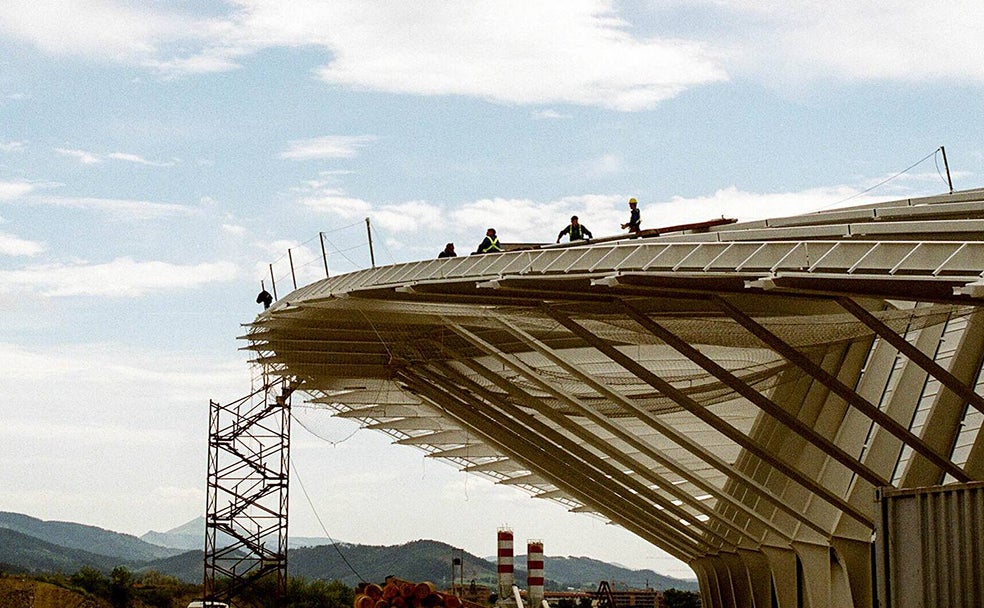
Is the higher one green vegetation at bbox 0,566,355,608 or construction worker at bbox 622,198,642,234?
construction worker at bbox 622,198,642,234

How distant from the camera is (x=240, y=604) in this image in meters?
69.2

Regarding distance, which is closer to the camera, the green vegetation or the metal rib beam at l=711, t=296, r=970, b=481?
the metal rib beam at l=711, t=296, r=970, b=481

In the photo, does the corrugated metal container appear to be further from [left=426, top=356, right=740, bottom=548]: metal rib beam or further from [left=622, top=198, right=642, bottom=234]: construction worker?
[left=426, top=356, right=740, bottom=548]: metal rib beam

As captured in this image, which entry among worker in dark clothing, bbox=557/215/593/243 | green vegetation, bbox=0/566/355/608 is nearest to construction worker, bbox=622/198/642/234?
worker in dark clothing, bbox=557/215/593/243

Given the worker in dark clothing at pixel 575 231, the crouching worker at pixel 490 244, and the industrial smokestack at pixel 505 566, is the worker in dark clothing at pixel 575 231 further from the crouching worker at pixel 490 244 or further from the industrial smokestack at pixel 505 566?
the industrial smokestack at pixel 505 566

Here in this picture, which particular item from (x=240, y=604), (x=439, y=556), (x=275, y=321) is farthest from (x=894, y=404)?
(x=439, y=556)

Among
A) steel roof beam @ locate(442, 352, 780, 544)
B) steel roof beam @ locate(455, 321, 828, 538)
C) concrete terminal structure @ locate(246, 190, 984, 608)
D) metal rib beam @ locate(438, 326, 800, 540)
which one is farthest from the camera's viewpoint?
steel roof beam @ locate(442, 352, 780, 544)

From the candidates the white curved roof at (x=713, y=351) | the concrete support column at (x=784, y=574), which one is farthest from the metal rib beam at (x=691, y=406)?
the concrete support column at (x=784, y=574)

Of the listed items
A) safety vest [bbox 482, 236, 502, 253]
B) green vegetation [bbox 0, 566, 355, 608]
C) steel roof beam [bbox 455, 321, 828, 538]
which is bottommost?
green vegetation [bbox 0, 566, 355, 608]

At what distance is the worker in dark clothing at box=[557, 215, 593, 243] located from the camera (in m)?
37.5

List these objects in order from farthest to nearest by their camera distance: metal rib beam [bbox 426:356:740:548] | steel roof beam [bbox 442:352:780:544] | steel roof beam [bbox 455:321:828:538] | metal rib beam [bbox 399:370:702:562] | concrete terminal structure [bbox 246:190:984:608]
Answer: metal rib beam [bbox 399:370:702:562], metal rib beam [bbox 426:356:740:548], steel roof beam [bbox 442:352:780:544], steel roof beam [bbox 455:321:828:538], concrete terminal structure [bbox 246:190:984:608]

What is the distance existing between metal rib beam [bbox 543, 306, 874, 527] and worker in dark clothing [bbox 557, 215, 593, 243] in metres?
4.92

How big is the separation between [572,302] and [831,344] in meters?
8.73

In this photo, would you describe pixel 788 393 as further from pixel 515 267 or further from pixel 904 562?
pixel 904 562
